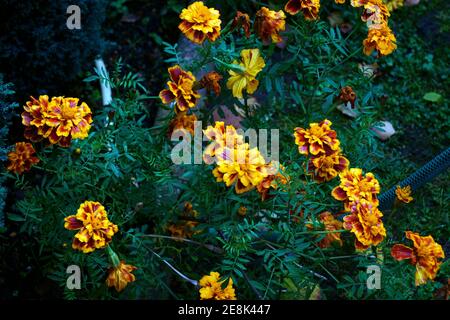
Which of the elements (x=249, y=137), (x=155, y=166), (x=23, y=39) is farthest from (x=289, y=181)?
(x=23, y=39)

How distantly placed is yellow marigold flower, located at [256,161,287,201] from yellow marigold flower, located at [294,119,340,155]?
A: 0.08 meters

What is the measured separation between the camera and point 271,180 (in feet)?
4.76

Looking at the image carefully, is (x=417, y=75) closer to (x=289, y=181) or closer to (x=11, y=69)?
(x=289, y=181)

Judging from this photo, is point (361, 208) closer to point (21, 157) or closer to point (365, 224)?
point (365, 224)

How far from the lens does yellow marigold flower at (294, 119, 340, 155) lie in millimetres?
1487

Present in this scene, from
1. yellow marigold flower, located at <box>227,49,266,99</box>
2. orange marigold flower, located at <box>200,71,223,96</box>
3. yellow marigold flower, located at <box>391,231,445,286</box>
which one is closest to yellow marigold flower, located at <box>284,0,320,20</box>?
yellow marigold flower, located at <box>227,49,266,99</box>

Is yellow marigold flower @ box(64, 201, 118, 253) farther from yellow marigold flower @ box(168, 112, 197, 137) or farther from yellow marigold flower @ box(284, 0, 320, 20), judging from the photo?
yellow marigold flower @ box(284, 0, 320, 20)

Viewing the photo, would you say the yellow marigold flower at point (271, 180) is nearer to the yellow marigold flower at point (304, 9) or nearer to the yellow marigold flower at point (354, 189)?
the yellow marigold flower at point (354, 189)

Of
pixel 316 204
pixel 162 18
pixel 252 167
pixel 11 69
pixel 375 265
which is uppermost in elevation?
pixel 162 18

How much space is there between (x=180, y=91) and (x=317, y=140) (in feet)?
1.22

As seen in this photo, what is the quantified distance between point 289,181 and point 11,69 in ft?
4.04

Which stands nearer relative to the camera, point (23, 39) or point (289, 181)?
point (289, 181)

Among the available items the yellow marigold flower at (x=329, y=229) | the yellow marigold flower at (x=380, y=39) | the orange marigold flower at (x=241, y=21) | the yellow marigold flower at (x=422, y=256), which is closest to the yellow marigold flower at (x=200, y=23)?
the orange marigold flower at (x=241, y=21)
